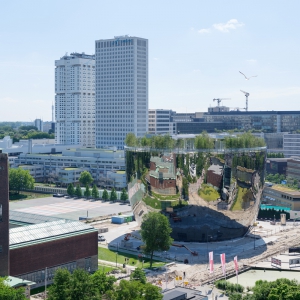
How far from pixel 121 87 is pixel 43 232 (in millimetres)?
105610

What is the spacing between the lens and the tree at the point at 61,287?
116ft

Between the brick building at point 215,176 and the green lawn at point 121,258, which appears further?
the brick building at point 215,176

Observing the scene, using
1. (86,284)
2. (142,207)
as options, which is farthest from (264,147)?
(86,284)

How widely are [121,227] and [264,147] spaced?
20685 mm

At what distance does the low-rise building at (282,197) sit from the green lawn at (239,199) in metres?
23.1

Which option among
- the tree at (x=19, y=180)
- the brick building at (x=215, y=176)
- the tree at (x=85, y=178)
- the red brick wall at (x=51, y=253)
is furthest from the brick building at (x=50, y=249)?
the tree at (x=85, y=178)

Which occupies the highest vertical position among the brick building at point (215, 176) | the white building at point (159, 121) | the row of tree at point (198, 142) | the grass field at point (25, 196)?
the white building at point (159, 121)

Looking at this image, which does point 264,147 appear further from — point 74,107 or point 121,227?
point 74,107

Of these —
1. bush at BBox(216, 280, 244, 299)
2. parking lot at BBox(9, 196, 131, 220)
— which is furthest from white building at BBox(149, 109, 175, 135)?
bush at BBox(216, 280, 244, 299)

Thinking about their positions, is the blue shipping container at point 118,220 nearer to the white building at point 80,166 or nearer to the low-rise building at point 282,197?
the low-rise building at point 282,197

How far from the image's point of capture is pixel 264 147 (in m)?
63.1

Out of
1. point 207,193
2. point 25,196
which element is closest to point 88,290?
point 207,193

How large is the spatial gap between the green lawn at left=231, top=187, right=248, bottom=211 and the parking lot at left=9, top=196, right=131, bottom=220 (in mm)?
26939

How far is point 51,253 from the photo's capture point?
153 ft
